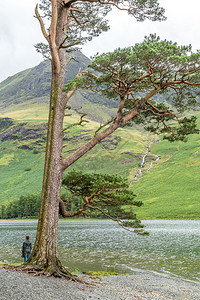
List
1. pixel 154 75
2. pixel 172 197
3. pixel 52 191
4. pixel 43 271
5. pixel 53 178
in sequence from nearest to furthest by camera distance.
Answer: pixel 43 271, pixel 52 191, pixel 53 178, pixel 154 75, pixel 172 197

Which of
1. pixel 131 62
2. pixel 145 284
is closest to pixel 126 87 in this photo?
pixel 131 62

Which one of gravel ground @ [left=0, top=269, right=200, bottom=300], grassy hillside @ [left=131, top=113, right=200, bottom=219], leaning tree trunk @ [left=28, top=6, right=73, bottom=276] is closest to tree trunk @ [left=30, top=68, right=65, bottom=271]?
leaning tree trunk @ [left=28, top=6, right=73, bottom=276]

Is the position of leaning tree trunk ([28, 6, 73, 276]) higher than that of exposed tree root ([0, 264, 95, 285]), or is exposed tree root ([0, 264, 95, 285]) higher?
leaning tree trunk ([28, 6, 73, 276])

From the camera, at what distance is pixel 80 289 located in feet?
39.7

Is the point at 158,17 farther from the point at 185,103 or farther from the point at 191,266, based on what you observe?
the point at 191,266

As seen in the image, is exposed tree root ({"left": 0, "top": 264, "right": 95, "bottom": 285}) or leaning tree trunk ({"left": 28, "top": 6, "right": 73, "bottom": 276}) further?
leaning tree trunk ({"left": 28, "top": 6, "right": 73, "bottom": 276})

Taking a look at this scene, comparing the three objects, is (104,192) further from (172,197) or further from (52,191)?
(172,197)

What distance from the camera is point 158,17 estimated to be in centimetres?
1705

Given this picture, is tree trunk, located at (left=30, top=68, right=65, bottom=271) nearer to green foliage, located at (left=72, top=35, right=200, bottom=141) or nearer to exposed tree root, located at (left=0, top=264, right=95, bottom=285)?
exposed tree root, located at (left=0, top=264, right=95, bottom=285)

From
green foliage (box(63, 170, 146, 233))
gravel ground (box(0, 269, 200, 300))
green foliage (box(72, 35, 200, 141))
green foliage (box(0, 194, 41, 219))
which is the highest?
green foliage (box(72, 35, 200, 141))

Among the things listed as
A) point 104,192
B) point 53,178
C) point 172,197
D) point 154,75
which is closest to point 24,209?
point 172,197

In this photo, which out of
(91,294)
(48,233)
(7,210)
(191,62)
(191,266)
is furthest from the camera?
(7,210)

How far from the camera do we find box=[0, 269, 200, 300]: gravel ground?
1009cm

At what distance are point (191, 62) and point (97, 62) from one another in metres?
4.90
